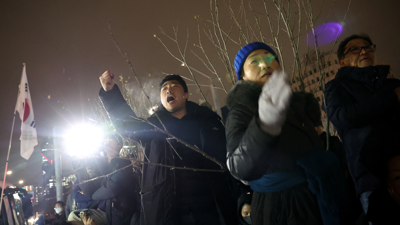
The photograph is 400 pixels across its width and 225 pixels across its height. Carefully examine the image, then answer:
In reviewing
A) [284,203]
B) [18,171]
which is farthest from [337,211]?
[18,171]

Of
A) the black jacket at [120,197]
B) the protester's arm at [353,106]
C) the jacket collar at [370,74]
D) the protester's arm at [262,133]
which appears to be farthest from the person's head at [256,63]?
the black jacket at [120,197]

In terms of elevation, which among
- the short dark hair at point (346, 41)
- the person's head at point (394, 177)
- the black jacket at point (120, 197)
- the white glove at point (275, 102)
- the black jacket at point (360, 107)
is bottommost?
the black jacket at point (120, 197)

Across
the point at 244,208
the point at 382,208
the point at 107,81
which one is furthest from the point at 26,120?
the point at 382,208

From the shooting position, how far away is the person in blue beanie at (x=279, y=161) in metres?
1.18

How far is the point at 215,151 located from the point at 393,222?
1.58m

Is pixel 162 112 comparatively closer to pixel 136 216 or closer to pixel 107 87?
pixel 107 87

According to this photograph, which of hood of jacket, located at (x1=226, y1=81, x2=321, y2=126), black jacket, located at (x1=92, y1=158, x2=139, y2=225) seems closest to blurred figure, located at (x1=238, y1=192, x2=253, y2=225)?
hood of jacket, located at (x1=226, y1=81, x2=321, y2=126)

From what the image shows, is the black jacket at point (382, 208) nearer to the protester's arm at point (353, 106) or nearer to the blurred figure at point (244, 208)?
the protester's arm at point (353, 106)

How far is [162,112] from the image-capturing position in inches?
120

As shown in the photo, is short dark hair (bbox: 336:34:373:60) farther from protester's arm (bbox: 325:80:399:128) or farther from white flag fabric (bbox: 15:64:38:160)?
white flag fabric (bbox: 15:64:38:160)

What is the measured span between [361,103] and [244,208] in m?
1.55

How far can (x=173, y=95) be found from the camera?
309cm

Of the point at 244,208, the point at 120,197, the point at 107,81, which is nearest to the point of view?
the point at 244,208

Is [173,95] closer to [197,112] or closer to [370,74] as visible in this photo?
[197,112]
